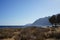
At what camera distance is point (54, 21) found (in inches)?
2660

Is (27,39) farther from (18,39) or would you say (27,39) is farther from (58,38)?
(58,38)

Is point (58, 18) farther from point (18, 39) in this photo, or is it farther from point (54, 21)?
point (18, 39)

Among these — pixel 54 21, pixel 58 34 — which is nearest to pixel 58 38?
pixel 58 34

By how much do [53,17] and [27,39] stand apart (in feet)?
180

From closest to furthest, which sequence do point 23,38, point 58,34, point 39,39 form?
point 39,39 → point 23,38 → point 58,34

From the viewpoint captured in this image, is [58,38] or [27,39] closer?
[27,39]

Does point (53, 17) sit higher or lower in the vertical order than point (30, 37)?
higher

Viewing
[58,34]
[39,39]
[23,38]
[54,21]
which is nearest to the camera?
[39,39]

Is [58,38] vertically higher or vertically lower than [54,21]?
lower

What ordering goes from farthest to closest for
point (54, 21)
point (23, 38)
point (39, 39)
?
point (54, 21)
point (23, 38)
point (39, 39)

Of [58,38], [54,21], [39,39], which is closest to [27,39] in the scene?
[39,39]

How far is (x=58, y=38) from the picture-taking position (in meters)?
16.3

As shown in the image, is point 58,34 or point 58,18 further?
point 58,18

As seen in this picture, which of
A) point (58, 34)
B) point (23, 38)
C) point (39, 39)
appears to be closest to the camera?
point (39, 39)
